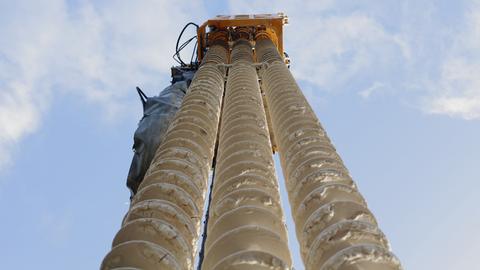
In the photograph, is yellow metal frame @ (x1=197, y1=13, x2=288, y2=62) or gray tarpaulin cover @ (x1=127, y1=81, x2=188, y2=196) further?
yellow metal frame @ (x1=197, y1=13, x2=288, y2=62)

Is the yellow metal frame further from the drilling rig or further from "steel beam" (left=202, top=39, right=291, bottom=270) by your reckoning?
"steel beam" (left=202, top=39, right=291, bottom=270)

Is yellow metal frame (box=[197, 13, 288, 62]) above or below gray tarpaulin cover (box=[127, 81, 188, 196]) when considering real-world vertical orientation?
above

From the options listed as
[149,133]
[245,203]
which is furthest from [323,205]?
[149,133]

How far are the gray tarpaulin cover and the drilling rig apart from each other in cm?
103

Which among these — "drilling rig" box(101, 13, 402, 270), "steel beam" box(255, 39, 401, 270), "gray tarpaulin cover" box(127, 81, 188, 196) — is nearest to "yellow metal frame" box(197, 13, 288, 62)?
"gray tarpaulin cover" box(127, 81, 188, 196)

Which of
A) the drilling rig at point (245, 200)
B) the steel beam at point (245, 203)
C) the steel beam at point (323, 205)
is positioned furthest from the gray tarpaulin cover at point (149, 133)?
the steel beam at point (323, 205)

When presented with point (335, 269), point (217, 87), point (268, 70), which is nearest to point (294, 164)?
point (335, 269)

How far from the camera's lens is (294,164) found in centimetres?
476

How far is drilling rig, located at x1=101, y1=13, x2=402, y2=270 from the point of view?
2.94 m

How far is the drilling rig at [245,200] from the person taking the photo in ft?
9.63

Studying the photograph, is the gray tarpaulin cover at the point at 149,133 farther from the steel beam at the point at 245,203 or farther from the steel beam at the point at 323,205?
the steel beam at the point at 323,205

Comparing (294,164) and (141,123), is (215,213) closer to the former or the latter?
(294,164)

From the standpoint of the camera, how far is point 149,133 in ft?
26.2

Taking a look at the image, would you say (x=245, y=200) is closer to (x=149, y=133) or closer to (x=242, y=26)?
(x=149, y=133)
